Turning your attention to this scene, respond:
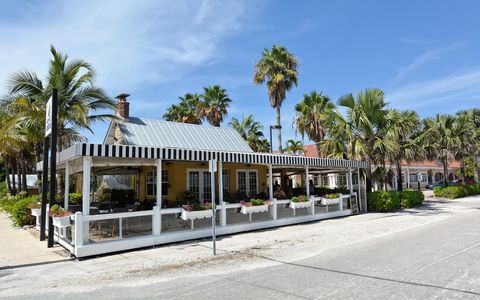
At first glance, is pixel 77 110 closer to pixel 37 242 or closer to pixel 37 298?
pixel 37 242

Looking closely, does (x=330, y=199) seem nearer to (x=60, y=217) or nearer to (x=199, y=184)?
(x=199, y=184)

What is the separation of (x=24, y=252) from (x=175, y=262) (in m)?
4.73

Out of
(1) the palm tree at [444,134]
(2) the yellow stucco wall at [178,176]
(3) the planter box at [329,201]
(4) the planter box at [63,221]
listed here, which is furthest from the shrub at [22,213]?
(1) the palm tree at [444,134]

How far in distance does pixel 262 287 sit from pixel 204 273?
166 centimetres

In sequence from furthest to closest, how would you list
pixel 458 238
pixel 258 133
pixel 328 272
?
pixel 258 133, pixel 458 238, pixel 328 272

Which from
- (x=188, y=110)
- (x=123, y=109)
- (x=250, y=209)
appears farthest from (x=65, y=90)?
(x=188, y=110)

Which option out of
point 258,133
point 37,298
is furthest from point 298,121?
point 37,298

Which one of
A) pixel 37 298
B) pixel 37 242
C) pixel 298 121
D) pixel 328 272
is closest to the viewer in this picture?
pixel 37 298

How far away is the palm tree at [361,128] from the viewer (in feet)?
65.8

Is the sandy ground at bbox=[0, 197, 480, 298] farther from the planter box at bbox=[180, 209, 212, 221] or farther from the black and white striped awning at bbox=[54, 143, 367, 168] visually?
the black and white striped awning at bbox=[54, 143, 367, 168]

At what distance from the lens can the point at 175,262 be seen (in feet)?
28.6

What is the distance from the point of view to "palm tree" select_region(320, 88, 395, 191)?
20062 mm

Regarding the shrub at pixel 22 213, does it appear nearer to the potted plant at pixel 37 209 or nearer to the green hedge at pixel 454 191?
the potted plant at pixel 37 209

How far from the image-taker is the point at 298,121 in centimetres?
3066
